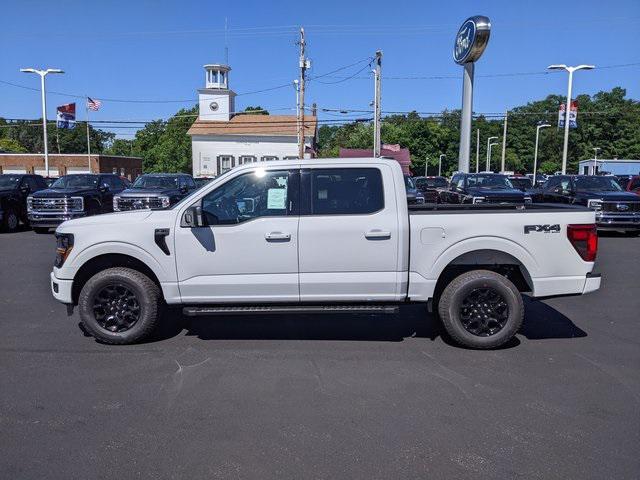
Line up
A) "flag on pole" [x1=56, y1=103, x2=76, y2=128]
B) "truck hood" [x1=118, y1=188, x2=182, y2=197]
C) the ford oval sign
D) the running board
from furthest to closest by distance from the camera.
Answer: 1. "flag on pole" [x1=56, y1=103, x2=76, y2=128]
2. the ford oval sign
3. "truck hood" [x1=118, y1=188, x2=182, y2=197]
4. the running board

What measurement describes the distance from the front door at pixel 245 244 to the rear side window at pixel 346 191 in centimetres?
23

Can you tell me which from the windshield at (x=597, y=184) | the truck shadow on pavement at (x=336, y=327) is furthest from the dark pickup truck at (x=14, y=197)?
the windshield at (x=597, y=184)

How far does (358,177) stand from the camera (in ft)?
18.9

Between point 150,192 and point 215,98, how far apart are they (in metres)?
A: 48.3

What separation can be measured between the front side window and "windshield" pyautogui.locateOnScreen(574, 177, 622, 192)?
14.3 meters

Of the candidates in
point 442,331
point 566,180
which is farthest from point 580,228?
point 566,180

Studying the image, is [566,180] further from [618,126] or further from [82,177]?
[618,126]

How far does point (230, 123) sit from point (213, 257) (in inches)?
2308

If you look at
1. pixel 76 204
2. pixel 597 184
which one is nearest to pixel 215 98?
pixel 76 204

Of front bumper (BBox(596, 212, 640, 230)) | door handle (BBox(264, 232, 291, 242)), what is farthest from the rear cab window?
front bumper (BBox(596, 212, 640, 230))

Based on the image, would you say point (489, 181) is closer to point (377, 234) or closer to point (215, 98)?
point (377, 234)

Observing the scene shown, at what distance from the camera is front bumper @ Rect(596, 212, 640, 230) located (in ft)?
51.5

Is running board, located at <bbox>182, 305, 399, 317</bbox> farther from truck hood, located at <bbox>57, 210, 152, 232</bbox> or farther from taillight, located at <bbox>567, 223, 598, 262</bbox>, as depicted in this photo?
taillight, located at <bbox>567, 223, 598, 262</bbox>

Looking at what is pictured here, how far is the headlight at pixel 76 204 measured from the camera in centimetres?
1622
